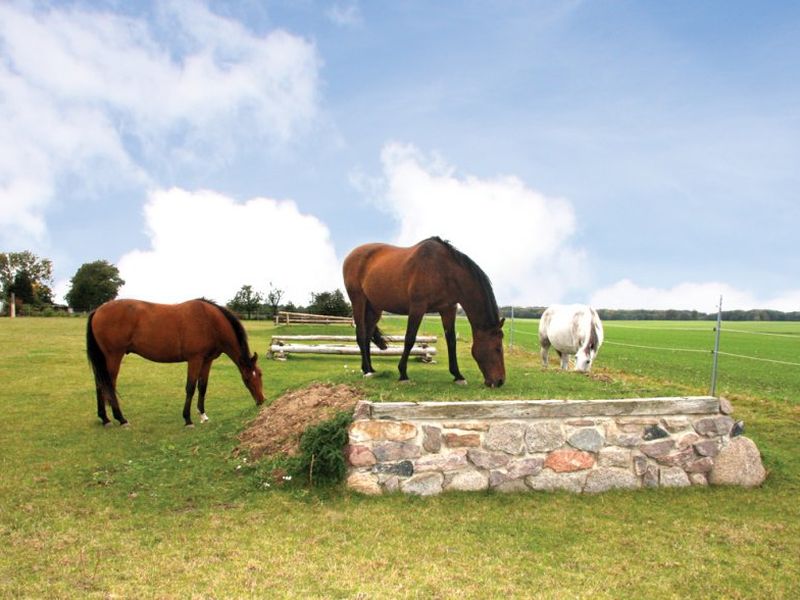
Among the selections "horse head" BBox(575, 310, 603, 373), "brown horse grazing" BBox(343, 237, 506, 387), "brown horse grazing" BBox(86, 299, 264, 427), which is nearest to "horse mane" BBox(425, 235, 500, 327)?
"brown horse grazing" BBox(343, 237, 506, 387)

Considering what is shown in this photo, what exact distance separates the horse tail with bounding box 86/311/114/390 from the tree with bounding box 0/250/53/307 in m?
65.4

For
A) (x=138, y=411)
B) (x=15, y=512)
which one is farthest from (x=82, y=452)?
(x=138, y=411)

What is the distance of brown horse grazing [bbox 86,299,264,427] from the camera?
26.5 feet

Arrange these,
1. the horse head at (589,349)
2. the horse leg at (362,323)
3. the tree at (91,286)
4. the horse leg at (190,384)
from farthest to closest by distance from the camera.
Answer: the tree at (91,286)
the horse head at (589,349)
the horse leg at (190,384)
the horse leg at (362,323)

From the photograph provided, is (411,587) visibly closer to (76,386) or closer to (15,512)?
(15,512)

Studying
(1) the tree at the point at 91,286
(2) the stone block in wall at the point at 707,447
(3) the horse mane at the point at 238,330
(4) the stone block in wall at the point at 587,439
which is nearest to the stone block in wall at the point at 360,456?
(4) the stone block in wall at the point at 587,439

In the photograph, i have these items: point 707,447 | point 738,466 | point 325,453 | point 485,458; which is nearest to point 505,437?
point 485,458

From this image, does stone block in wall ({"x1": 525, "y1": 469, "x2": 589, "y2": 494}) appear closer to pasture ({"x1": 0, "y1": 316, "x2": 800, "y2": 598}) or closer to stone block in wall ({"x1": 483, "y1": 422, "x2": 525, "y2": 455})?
pasture ({"x1": 0, "y1": 316, "x2": 800, "y2": 598})

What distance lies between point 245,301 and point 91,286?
24743mm

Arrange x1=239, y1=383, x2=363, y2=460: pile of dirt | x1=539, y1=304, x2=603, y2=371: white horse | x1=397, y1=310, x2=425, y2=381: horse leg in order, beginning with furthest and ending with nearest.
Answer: x1=539, y1=304, x2=603, y2=371: white horse → x1=397, y1=310, x2=425, y2=381: horse leg → x1=239, y1=383, x2=363, y2=460: pile of dirt

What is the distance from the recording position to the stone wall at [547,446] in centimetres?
532

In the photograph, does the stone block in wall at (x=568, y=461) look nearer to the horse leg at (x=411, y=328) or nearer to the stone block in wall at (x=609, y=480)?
the stone block in wall at (x=609, y=480)

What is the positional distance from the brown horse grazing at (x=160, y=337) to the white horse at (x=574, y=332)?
21.9ft

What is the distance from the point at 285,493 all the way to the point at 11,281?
76.9 metres
